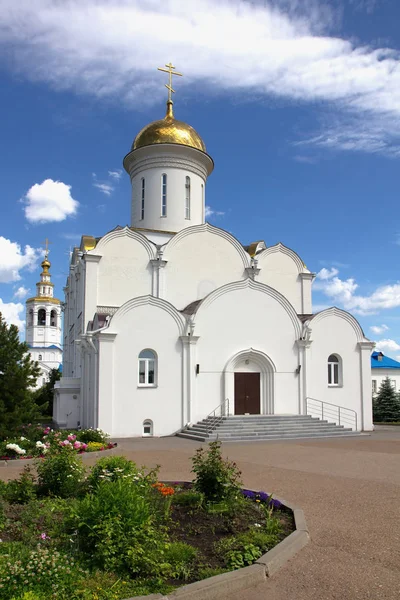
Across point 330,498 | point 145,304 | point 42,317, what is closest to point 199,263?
point 145,304

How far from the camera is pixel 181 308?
71.6 feet

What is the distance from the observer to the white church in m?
18.7

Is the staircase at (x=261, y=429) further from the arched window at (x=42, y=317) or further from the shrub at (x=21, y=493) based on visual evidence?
the arched window at (x=42, y=317)

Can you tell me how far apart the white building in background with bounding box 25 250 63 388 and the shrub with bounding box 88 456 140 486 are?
193ft

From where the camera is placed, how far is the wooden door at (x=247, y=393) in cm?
2030

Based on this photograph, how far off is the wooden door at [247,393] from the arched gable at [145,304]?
3.12 m

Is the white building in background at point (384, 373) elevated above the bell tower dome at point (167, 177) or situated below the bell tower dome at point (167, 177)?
below

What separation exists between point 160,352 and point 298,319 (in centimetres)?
586

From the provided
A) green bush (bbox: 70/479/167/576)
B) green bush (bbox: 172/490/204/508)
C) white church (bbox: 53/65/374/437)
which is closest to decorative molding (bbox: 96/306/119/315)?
white church (bbox: 53/65/374/437)

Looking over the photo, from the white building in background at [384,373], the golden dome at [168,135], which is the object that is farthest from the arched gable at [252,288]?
the white building in background at [384,373]

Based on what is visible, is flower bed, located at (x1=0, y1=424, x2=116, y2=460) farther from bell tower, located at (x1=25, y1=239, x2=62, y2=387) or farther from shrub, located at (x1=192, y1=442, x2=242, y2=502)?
bell tower, located at (x1=25, y1=239, x2=62, y2=387)

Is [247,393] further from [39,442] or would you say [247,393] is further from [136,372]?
[39,442]

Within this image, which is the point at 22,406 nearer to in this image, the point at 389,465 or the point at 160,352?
the point at 160,352

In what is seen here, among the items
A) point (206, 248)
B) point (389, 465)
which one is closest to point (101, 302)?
point (206, 248)
